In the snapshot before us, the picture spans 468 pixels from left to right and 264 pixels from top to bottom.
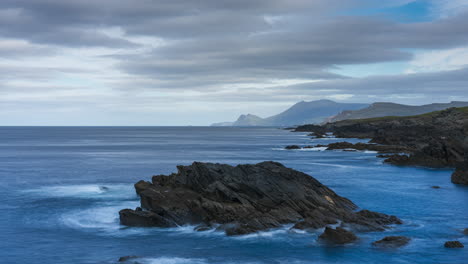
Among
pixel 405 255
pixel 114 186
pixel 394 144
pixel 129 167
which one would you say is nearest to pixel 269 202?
pixel 405 255

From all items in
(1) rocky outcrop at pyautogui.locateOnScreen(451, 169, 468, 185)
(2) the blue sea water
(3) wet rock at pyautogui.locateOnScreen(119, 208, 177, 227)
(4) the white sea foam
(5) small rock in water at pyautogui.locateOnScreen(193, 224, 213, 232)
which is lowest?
(4) the white sea foam

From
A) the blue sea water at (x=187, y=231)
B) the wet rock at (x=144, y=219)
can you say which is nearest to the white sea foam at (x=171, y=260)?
the blue sea water at (x=187, y=231)

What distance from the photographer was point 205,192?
40281 millimetres

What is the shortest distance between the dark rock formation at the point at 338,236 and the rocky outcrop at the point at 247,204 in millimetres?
3058

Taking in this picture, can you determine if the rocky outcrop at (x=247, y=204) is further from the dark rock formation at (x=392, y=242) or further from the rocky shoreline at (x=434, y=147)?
the rocky shoreline at (x=434, y=147)

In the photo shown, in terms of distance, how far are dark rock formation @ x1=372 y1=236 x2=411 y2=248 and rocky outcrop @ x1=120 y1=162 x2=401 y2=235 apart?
3155mm

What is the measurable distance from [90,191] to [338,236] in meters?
38.1

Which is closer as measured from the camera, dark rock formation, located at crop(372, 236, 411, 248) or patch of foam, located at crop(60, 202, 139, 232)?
dark rock formation, located at crop(372, 236, 411, 248)

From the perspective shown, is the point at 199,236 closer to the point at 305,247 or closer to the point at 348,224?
the point at 305,247

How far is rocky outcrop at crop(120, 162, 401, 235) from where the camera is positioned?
121 feet

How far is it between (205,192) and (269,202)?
6.11m

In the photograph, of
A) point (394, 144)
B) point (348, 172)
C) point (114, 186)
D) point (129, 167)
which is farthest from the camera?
point (394, 144)

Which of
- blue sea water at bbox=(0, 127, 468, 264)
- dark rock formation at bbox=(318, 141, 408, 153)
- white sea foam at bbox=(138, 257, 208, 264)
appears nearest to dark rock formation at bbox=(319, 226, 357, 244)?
blue sea water at bbox=(0, 127, 468, 264)

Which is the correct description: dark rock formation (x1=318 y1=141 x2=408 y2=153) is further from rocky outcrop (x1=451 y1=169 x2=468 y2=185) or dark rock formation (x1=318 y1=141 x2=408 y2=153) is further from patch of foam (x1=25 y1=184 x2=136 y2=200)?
patch of foam (x1=25 y1=184 x2=136 y2=200)
